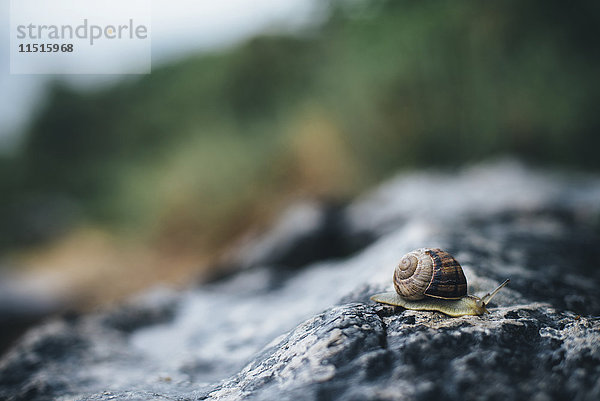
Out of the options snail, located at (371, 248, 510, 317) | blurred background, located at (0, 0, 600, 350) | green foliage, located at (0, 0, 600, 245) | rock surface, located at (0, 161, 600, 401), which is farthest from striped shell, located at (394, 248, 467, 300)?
green foliage, located at (0, 0, 600, 245)

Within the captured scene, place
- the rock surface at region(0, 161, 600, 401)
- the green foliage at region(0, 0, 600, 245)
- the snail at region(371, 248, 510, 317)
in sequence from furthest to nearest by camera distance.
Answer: the green foliage at region(0, 0, 600, 245)
the snail at region(371, 248, 510, 317)
the rock surface at region(0, 161, 600, 401)

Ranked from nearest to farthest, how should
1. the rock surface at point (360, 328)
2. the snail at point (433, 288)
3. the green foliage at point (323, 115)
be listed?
the rock surface at point (360, 328) < the snail at point (433, 288) < the green foliage at point (323, 115)

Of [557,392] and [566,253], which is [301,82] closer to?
[566,253]

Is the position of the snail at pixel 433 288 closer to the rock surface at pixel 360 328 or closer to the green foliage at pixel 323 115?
the rock surface at pixel 360 328

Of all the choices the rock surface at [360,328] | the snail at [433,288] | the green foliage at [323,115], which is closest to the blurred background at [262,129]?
the green foliage at [323,115]

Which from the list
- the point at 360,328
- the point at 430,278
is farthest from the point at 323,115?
the point at 360,328

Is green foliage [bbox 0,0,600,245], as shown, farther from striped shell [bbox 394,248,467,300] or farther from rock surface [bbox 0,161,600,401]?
striped shell [bbox 394,248,467,300]
